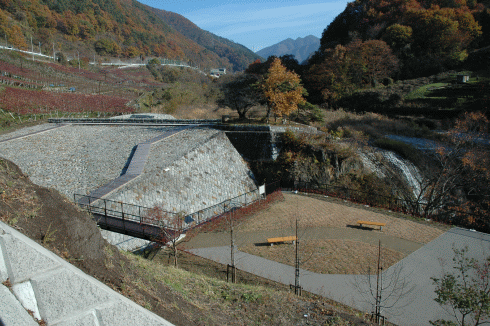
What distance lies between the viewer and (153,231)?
11.0 m

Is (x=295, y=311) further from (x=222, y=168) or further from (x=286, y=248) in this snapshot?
(x=222, y=168)

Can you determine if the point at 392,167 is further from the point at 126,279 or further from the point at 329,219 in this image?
the point at 126,279

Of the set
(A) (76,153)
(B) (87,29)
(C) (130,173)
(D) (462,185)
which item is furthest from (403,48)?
(B) (87,29)

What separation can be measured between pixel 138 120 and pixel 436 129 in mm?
25009

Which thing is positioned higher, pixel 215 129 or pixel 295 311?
pixel 215 129

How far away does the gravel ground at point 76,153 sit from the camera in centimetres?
1541

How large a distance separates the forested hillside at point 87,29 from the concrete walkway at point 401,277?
6875cm

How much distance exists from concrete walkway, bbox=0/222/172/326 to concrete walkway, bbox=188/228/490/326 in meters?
6.50

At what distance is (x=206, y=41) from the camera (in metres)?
186

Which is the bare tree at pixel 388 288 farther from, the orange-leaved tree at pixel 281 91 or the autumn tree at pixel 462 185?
the orange-leaved tree at pixel 281 91

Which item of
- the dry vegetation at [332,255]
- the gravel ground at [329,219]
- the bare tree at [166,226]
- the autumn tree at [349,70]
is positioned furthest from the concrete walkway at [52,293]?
the autumn tree at [349,70]

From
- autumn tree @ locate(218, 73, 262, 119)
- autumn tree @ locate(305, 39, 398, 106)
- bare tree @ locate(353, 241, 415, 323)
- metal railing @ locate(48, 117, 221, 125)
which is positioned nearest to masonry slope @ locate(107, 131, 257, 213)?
metal railing @ locate(48, 117, 221, 125)

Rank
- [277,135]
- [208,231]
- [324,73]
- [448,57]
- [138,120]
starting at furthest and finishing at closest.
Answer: [448,57]
[324,73]
[138,120]
[277,135]
[208,231]

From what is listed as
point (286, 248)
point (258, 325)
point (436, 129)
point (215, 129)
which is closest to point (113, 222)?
point (286, 248)
